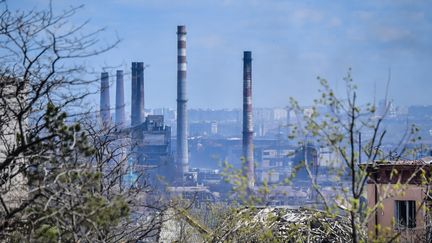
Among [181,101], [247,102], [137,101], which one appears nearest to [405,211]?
[247,102]

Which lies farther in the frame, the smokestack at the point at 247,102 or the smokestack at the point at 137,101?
the smokestack at the point at 137,101

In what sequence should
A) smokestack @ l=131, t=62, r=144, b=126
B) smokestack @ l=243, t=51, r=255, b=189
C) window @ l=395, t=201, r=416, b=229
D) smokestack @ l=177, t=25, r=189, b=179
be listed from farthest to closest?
1. smokestack @ l=131, t=62, r=144, b=126
2. smokestack @ l=177, t=25, r=189, b=179
3. smokestack @ l=243, t=51, r=255, b=189
4. window @ l=395, t=201, r=416, b=229

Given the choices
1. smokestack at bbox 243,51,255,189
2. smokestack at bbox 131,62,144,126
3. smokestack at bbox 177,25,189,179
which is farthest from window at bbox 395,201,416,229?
smokestack at bbox 131,62,144,126

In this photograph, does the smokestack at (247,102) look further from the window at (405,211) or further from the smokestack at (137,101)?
the window at (405,211)

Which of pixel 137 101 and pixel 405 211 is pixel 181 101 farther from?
pixel 405 211

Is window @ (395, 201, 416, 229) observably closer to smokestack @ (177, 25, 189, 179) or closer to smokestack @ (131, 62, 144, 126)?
smokestack @ (177, 25, 189, 179)

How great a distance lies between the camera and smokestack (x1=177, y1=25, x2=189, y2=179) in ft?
230

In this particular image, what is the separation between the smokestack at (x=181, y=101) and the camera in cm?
7012

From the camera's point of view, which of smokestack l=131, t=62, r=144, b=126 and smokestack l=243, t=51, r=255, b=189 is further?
smokestack l=131, t=62, r=144, b=126

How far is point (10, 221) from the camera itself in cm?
630

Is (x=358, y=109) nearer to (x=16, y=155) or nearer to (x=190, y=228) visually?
(x=16, y=155)

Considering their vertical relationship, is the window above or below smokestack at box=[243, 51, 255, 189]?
below

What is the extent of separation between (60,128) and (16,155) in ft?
1.94

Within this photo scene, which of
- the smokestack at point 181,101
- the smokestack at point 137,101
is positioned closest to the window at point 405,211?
the smokestack at point 181,101
